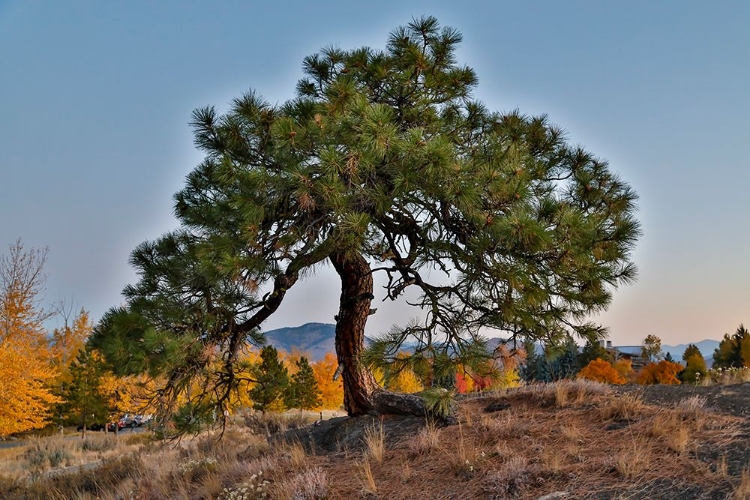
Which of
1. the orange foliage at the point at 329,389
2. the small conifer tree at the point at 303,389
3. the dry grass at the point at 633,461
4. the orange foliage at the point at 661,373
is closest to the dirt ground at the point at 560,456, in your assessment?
the dry grass at the point at 633,461

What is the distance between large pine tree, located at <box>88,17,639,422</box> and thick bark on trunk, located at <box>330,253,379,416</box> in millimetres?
22

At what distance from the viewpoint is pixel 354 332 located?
8.50 metres

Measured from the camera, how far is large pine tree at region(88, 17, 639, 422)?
6277 millimetres

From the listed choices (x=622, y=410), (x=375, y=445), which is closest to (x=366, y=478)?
(x=375, y=445)

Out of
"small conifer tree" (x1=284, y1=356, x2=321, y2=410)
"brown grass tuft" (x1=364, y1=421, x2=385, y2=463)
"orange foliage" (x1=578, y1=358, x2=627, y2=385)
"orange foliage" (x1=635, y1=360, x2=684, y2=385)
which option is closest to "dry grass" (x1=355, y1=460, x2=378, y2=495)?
"brown grass tuft" (x1=364, y1=421, x2=385, y2=463)

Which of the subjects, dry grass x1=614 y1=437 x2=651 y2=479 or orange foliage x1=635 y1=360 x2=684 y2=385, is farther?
orange foliage x1=635 y1=360 x2=684 y2=385

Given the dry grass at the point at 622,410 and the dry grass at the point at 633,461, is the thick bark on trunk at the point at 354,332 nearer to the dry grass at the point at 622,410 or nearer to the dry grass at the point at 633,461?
the dry grass at the point at 622,410

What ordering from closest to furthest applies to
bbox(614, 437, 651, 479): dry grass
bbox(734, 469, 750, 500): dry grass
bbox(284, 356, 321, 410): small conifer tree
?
bbox(734, 469, 750, 500): dry grass
bbox(614, 437, 651, 479): dry grass
bbox(284, 356, 321, 410): small conifer tree

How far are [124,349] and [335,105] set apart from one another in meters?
3.60

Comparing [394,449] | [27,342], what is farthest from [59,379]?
[394,449]

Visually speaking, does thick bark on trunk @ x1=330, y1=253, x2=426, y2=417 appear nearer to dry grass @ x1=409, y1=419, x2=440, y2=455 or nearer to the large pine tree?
the large pine tree

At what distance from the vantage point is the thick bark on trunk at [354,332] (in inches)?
334

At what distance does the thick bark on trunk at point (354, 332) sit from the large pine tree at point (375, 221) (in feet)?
0.07

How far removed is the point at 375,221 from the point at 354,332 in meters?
1.93
